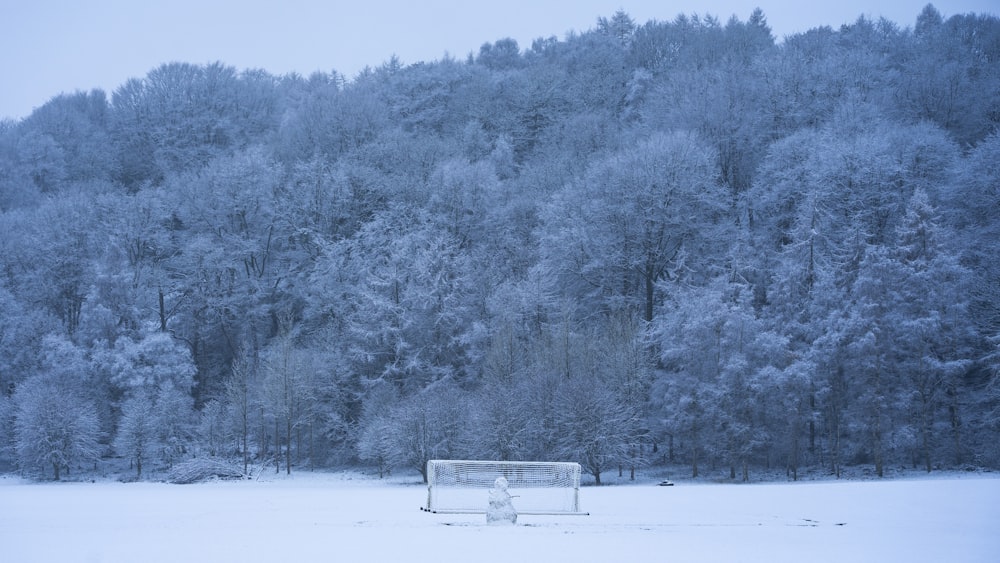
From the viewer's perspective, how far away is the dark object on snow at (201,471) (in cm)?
3697

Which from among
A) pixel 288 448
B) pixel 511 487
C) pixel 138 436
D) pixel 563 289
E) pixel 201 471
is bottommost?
pixel 201 471

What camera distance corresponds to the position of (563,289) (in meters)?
46.4

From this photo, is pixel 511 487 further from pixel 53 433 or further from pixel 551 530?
pixel 53 433

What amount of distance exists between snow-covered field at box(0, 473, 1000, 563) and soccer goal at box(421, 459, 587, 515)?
2.56 ft

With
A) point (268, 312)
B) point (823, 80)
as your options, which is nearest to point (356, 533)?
point (268, 312)

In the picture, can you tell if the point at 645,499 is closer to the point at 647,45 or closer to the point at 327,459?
the point at 327,459

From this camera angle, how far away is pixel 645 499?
2288cm

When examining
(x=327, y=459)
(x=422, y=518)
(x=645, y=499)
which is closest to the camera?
(x=422, y=518)

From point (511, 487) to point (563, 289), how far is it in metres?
23.4

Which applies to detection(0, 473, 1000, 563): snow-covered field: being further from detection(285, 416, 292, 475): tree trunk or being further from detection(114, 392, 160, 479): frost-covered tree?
detection(114, 392, 160, 479): frost-covered tree

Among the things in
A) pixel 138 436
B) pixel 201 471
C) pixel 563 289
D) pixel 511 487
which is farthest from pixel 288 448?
pixel 511 487

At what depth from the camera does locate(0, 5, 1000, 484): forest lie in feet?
115

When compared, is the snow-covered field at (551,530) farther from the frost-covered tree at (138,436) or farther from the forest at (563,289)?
the frost-covered tree at (138,436)

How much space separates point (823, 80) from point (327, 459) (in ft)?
136
